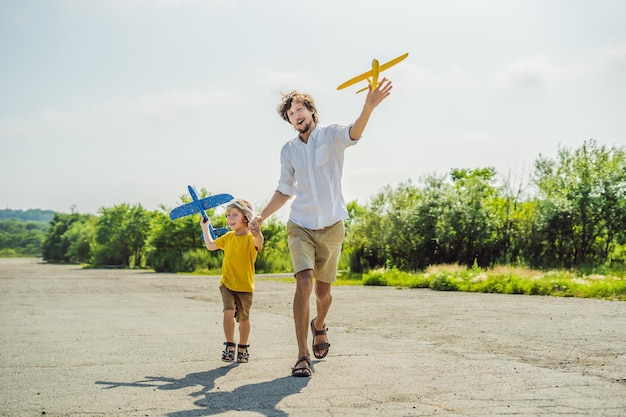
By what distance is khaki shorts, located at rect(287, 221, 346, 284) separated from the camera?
19.6ft

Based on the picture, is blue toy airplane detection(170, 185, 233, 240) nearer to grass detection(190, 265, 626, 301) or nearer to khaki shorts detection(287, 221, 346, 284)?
khaki shorts detection(287, 221, 346, 284)

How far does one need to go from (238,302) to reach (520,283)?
11.1 m

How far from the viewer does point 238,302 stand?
21.7 ft

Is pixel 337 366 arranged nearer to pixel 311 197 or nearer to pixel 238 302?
pixel 238 302

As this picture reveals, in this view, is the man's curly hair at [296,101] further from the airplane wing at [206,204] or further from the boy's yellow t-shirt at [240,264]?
the boy's yellow t-shirt at [240,264]

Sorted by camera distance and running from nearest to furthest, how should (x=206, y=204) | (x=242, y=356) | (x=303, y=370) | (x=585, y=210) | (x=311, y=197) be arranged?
(x=303, y=370), (x=311, y=197), (x=242, y=356), (x=206, y=204), (x=585, y=210)

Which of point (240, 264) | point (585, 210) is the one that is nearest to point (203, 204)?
point (240, 264)

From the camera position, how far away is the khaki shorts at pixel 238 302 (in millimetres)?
6562

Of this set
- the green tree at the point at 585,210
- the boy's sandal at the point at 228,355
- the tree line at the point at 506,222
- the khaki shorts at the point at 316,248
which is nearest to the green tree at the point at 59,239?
the tree line at the point at 506,222

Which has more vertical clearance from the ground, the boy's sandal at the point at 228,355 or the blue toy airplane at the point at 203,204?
the blue toy airplane at the point at 203,204

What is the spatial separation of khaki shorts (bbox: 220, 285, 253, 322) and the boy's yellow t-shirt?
5cm

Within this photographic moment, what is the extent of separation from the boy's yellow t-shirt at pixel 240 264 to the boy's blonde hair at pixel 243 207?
19 cm

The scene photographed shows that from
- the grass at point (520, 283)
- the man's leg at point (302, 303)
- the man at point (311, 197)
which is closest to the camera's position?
the man's leg at point (302, 303)

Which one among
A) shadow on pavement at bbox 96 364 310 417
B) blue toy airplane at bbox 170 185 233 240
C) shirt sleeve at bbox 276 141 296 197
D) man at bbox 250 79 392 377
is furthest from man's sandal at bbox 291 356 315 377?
blue toy airplane at bbox 170 185 233 240
